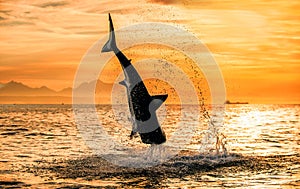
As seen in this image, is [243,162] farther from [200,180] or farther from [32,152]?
[32,152]

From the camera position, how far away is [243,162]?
25.5 meters

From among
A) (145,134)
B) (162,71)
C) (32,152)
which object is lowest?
(32,152)

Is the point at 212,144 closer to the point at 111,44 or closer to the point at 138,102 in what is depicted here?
the point at 138,102

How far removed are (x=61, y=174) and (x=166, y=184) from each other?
5.37 metres

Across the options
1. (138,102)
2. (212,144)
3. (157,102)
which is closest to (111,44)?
(138,102)

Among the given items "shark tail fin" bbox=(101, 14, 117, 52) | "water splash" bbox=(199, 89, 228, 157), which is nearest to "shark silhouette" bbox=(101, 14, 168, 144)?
"shark tail fin" bbox=(101, 14, 117, 52)

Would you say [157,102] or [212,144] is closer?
[157,102]

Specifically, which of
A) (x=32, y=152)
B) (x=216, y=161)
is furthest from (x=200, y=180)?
(x=32, y=152)

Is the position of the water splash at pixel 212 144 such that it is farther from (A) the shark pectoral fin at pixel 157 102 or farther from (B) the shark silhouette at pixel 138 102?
(B) the shark silhouette at pixel 138 102

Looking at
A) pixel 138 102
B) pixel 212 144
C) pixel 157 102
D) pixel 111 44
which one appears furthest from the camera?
pixel 212 144

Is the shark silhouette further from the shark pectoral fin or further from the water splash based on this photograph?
the water splash

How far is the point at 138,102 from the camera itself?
74.3 feet

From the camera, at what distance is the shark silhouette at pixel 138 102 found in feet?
73.6

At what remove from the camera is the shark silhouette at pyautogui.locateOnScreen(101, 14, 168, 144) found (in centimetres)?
2242
